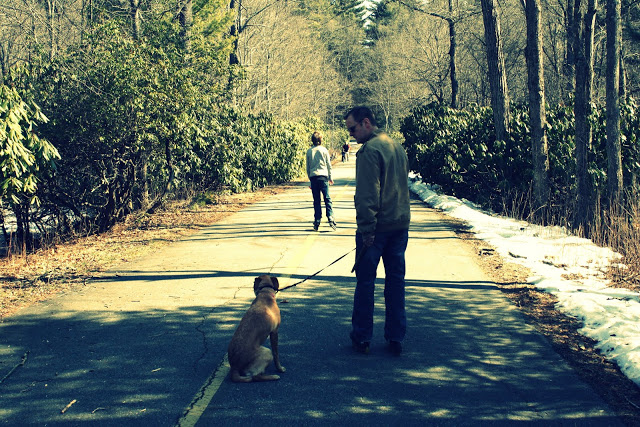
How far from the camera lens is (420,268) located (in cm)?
915

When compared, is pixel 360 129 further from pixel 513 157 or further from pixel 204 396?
pixel 513 157

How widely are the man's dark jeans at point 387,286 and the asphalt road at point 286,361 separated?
0.24 m

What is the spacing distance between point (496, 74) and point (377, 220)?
588 inches

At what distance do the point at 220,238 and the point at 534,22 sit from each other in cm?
967

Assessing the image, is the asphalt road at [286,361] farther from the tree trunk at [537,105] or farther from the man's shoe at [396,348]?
the tree trunk at [537,105]

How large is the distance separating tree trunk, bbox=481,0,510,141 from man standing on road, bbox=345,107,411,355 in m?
13.0

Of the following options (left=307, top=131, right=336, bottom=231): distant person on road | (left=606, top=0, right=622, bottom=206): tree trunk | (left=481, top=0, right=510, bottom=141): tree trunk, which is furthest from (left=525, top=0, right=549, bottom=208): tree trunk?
(left=307, top=131, right=336, bottom=231): distant person on road

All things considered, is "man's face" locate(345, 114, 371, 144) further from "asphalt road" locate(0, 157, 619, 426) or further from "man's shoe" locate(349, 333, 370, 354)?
"asphalt road" locate(0, 157, 619, 426)

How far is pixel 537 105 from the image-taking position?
1543 centimetres

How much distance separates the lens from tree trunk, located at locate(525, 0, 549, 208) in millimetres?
15359

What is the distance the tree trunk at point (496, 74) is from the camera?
18062 millimetres

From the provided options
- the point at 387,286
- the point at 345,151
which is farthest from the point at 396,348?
the point at 345,151

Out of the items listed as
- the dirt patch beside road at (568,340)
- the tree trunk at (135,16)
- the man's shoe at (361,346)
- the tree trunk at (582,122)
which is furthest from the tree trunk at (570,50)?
the man's shoe at (361,346)

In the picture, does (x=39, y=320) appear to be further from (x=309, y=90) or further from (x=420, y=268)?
(x=309, y=90)
